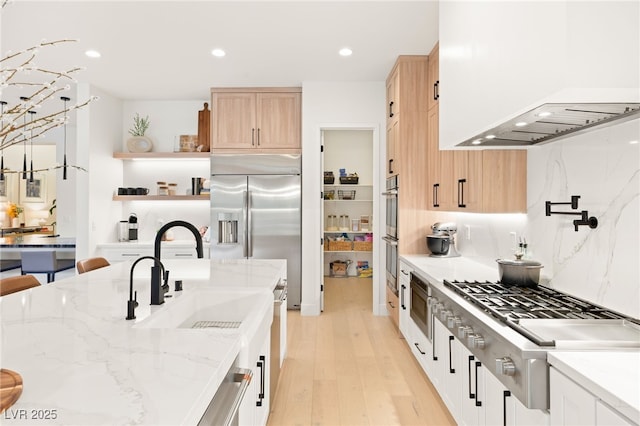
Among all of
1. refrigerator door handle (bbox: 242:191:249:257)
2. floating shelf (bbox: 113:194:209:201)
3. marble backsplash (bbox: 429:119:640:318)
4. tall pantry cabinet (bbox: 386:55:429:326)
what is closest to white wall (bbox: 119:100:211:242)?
floating shelf (bbox: 113:194:209:201)

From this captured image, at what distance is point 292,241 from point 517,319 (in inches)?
142

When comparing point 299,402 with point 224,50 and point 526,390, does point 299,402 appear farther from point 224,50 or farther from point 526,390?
point 224,50

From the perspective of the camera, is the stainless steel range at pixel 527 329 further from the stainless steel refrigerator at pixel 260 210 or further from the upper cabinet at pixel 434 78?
the stainless steel refrigerator at pixel 260 210

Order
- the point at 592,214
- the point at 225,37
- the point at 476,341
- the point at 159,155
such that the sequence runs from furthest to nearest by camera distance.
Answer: the point at 159,155 < the point at 225,37 < the point at 592,214 < the point at 476,341

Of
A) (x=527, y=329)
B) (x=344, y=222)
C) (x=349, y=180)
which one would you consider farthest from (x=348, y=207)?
(x=527, y=329)

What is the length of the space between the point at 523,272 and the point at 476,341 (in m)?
0.66

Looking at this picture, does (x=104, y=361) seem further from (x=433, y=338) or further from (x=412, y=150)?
(x=412, y=150)

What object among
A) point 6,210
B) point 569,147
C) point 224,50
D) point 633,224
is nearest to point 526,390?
point 633,224

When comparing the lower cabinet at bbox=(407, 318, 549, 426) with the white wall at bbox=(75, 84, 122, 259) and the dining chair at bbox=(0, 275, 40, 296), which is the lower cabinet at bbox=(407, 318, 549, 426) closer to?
the dining chair at bbox=(0, 275, 40, 296)

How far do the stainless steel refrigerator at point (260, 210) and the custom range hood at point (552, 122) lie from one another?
2.98 m

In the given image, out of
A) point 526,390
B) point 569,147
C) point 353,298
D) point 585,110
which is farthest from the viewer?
point 353,298

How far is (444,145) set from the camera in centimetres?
243

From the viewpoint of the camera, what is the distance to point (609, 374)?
114 centimetres

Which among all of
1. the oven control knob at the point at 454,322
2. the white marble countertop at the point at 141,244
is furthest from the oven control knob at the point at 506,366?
the white marble countertop at the point at 141,244
